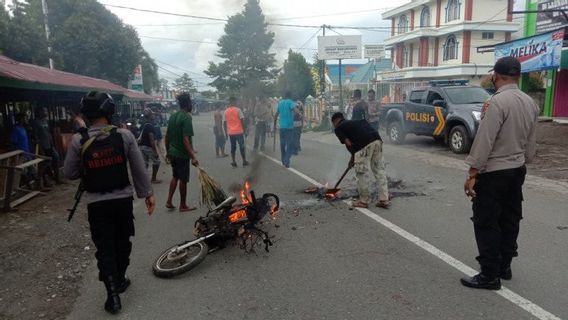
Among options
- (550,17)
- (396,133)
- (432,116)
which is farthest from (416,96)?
(550,17)

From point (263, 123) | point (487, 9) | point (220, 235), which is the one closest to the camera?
point (220, 235)

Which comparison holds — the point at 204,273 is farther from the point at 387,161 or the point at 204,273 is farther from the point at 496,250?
the point at 387,161

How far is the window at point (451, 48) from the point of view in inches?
1377

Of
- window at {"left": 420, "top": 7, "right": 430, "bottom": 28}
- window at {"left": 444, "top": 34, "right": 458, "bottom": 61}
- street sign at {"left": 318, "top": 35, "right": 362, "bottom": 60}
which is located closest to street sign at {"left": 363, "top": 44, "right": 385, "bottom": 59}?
street sign at {"left": 318, "top": 35, "right": 362, "bottom": 60}

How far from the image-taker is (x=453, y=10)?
35312 millimetres

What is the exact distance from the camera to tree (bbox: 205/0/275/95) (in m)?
11.6

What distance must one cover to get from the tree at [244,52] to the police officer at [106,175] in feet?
27.0

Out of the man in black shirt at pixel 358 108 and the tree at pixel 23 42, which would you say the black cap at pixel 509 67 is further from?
the tree at pixel 23 42

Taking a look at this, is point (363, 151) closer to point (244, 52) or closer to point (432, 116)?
point (244, 52)

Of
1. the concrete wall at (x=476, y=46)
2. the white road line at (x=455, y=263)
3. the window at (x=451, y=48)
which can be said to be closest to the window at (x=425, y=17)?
the window at (x=451, y=48)

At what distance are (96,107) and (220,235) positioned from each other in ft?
6.09

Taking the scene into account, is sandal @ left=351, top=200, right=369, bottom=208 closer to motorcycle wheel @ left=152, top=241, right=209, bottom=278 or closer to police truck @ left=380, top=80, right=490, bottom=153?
motorcycle wheel @ left=152, top=241, right=209, bottom=278

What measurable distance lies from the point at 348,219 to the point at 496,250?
235cm

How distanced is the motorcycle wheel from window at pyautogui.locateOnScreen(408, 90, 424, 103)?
10790mm
